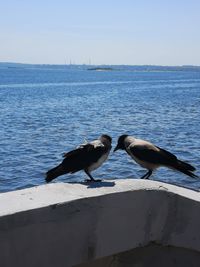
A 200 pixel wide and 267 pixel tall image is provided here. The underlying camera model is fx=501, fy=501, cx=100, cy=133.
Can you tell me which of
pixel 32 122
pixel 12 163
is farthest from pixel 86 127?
pixel 12 163

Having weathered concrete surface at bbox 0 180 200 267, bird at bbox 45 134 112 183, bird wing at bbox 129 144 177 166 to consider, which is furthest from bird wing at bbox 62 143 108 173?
weathered concrete surface at bbox 0 180 200 267

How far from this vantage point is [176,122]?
32.3m

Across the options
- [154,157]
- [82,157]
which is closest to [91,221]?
[82,157]

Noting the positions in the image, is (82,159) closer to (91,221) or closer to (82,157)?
(82,157)

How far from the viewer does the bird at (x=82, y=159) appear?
210 inches

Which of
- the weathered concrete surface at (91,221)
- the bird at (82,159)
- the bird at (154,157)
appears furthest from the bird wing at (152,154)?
the weathered concrete surface at (91,221)

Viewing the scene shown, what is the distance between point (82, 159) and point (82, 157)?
2 centimetres

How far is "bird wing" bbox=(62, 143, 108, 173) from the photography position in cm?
535

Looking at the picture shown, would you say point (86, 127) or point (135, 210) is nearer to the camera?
point (135, 210)

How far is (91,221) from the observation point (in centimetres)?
361

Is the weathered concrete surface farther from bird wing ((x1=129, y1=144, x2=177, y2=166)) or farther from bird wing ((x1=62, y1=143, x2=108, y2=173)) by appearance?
bird wing ((x1=129, y1=144, x2=177, y2=166))

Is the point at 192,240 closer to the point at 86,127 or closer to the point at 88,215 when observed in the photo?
the point at 88,215

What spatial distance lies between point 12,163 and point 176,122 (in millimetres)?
16467

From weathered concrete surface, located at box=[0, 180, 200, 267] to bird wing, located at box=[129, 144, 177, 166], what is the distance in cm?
168
